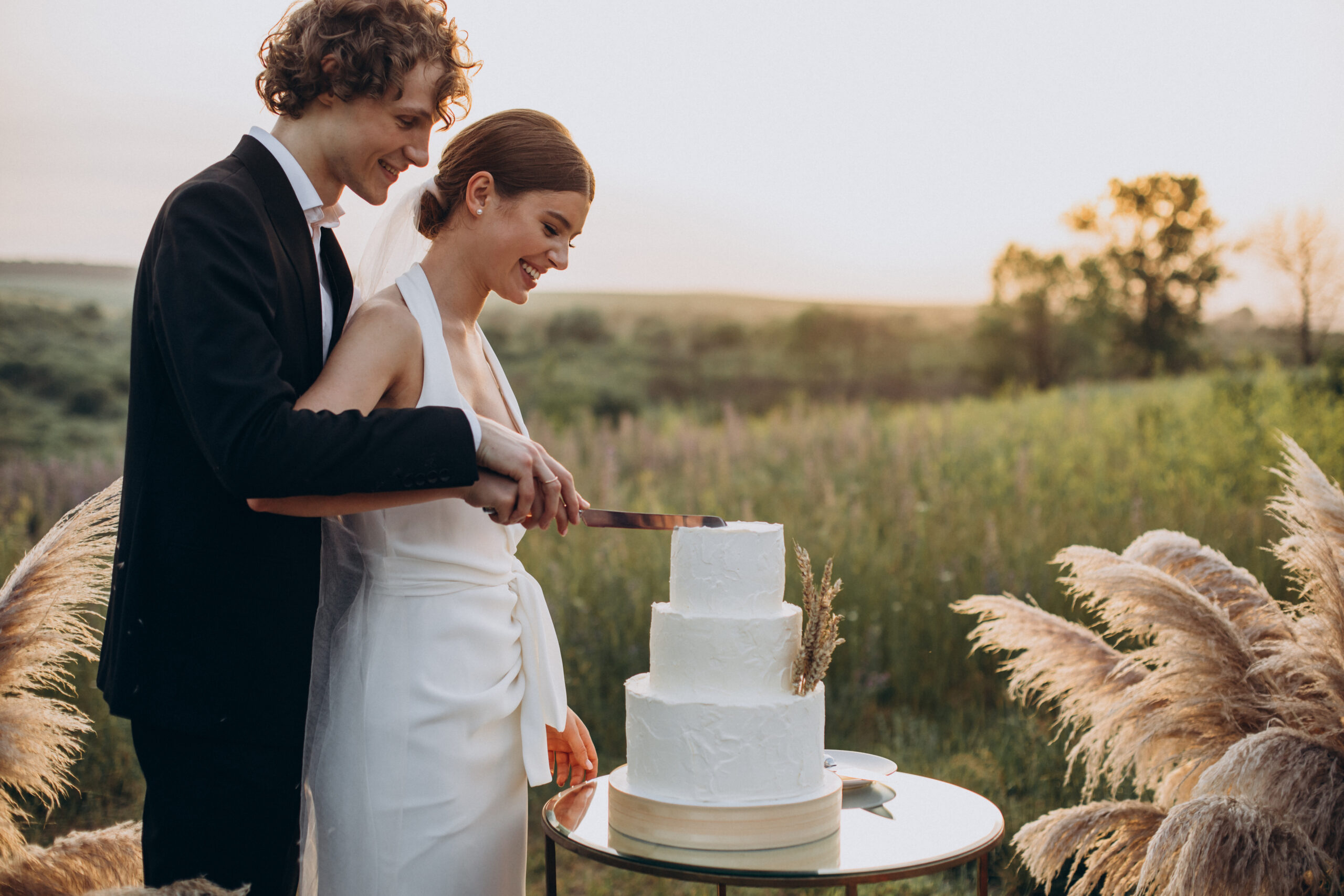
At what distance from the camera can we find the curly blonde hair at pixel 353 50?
1800 mm

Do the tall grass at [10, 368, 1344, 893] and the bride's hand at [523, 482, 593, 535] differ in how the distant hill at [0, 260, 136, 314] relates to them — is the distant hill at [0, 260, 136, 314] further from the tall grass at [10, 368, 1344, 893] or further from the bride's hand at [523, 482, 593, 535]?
the bride's hand at [523, 482, 593, 535]

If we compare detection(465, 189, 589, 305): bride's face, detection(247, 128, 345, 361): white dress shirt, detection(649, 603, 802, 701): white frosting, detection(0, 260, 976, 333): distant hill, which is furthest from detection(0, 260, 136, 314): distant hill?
detection(0, 260, 976, 333): distant hill

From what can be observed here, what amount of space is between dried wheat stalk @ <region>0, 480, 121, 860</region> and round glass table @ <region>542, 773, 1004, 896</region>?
1.10 metres

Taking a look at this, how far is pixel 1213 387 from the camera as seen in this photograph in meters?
8.12

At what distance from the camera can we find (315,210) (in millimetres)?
1902

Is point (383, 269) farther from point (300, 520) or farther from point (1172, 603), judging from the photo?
point (1172, 603)

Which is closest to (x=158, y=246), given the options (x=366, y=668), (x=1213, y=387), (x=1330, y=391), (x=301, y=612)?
(x=301, y=612)

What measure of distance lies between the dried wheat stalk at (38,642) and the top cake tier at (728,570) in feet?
4.08

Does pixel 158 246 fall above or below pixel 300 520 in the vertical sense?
above

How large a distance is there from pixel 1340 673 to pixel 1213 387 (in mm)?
6422

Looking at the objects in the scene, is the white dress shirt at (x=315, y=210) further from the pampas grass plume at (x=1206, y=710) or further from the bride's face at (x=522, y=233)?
the pampas grass plume at (x=1206, y=710)

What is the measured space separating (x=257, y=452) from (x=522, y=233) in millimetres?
755

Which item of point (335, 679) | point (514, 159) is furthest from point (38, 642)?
point (514, 159)

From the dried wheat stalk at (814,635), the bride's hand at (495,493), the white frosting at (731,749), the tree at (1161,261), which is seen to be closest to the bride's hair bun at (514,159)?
the bride's hand at (495,493)
